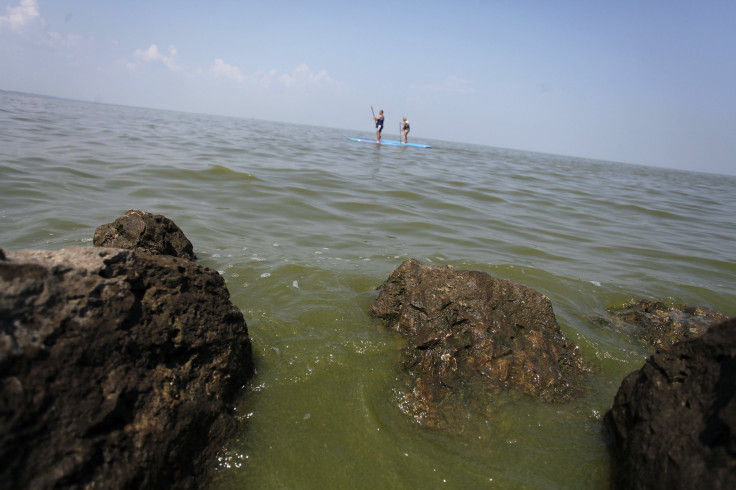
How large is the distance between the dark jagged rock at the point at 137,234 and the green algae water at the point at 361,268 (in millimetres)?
678

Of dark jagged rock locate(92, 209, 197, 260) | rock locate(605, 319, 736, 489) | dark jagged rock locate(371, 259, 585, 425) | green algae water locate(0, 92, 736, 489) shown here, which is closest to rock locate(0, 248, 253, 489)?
green algae water locate(0, 92, 736, 489)

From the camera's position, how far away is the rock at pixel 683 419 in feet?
5.27

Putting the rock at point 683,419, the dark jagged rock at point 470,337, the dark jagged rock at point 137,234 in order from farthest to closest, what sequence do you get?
the dark jagged rock at point 137,234 → the dark jagged rock at point 470,337 → the rock at point 683,419

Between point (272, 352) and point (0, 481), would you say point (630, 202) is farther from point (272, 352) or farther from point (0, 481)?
point (0, 481)

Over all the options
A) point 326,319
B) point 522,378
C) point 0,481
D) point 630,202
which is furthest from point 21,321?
point 630,202

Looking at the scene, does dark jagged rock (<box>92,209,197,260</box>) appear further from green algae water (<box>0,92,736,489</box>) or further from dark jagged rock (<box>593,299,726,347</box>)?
dark jagged rock (<box>593,299,726,347</box>)

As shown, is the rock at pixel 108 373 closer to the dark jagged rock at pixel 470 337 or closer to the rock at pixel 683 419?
the dark jagged rock at pixel 470 337

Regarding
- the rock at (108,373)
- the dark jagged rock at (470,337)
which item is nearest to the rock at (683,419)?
the dark jagged rock at (470,337)

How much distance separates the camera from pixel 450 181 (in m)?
13.2

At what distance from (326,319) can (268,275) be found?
3.71 feet

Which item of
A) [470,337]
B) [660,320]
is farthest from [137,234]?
[660,320]

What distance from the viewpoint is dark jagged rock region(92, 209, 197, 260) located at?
12.1 ft

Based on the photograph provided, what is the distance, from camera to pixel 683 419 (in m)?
1.83

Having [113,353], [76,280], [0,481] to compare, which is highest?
[76,280]
